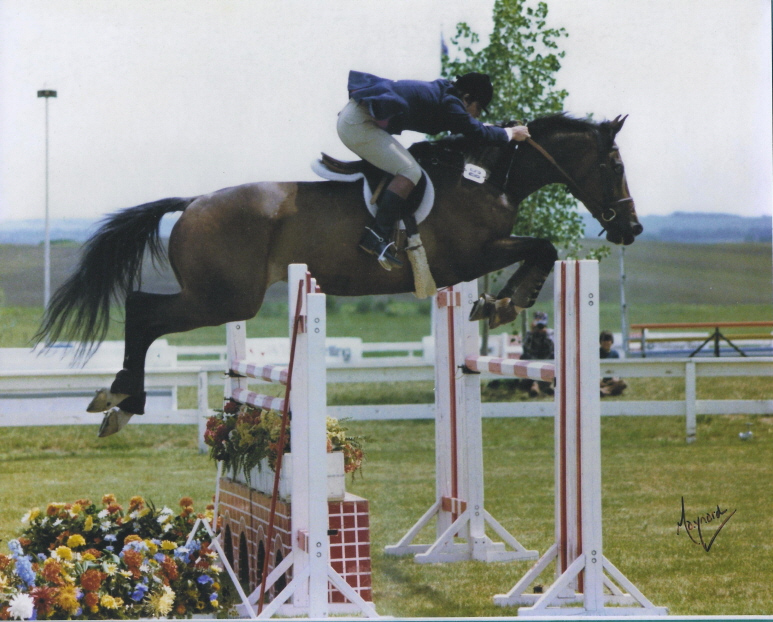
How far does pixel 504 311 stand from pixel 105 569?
1.84 metres

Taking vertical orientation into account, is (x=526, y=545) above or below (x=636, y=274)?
below

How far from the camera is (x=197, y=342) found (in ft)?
111

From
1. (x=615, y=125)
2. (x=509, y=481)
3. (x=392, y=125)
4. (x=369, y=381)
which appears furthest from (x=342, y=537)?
(x=369, y=381)

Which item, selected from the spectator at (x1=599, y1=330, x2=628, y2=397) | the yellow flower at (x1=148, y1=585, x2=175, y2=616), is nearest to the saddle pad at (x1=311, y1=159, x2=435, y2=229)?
the yellow flower at (x1=148, y1=585, x2=175, y2=616)

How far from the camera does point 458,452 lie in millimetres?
5059

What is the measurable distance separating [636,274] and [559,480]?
3115cm

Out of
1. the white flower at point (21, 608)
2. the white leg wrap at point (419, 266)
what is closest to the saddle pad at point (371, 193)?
the white leg wrap at point (419, 266)

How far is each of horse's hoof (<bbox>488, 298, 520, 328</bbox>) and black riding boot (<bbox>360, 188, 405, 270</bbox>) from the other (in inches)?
18.4

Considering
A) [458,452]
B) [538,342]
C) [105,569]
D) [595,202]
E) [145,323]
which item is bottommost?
[105,569]

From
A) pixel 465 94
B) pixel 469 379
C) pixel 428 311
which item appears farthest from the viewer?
pixel 428 311

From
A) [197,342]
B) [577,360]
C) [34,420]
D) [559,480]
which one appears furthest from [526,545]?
[197,342]

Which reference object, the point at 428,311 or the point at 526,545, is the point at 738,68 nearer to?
the point at 526,545

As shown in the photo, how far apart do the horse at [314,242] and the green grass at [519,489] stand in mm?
1100

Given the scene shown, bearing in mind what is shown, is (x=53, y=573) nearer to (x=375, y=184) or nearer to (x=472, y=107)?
(x=375, y=184)
